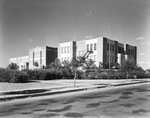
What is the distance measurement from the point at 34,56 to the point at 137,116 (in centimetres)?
10385

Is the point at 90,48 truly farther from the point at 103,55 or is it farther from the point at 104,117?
the point at 104,117

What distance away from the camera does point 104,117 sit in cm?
604

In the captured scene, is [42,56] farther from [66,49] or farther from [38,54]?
[66,49]

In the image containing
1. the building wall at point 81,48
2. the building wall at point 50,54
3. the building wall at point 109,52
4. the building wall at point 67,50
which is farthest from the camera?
the building wall at point 50,54

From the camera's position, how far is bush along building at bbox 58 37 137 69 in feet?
232

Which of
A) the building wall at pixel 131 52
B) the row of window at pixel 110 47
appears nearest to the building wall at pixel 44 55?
the row of window at pixel 110 47

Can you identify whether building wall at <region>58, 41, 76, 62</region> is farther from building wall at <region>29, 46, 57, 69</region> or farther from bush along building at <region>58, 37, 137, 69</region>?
building wall at <region>29, 46, 57, 69</region>

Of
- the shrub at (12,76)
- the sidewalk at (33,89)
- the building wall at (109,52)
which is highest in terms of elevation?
the building wall at (109,52)

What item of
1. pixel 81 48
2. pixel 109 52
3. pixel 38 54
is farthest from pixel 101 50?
pixel 38 54

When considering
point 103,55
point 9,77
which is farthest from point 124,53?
point 9,77

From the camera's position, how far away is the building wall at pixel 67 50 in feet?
264

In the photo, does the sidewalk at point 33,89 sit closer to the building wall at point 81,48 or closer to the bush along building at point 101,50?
the bush along building at point 101,50

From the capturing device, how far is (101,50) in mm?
70375

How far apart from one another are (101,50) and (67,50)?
62.2 ft
